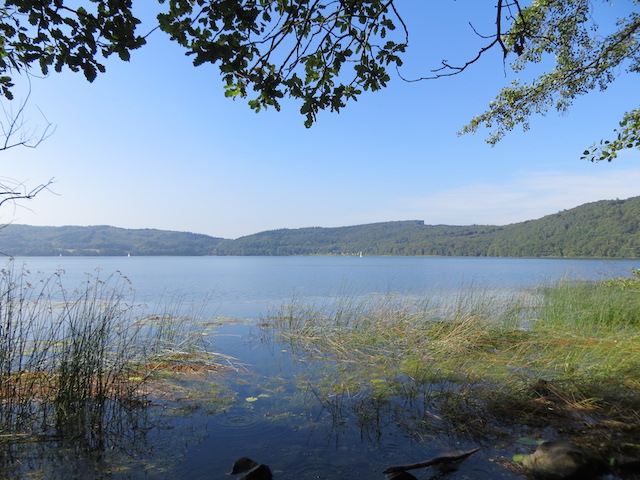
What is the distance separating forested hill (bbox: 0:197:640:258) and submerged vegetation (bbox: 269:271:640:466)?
3358 centimetres

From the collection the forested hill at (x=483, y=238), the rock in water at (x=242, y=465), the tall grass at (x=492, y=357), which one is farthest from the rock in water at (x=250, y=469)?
the forested hill at (x=483, y=238)

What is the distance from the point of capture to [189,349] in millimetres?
6953

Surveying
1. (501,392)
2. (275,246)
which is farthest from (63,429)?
(275,246)

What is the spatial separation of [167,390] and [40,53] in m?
4.34

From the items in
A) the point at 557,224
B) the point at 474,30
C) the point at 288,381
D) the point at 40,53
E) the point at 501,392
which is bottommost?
the point at 288,381

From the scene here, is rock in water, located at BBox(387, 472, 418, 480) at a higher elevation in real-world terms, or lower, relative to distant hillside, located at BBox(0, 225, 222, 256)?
lower

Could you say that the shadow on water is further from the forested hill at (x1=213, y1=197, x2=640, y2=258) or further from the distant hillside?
the distant hillside

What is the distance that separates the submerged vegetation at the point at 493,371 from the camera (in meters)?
3.71

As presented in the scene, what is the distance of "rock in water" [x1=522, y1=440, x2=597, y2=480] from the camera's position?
268 centimetres

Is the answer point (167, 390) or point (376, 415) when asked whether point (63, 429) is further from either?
point (376, 415)

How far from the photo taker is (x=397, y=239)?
12081 cm

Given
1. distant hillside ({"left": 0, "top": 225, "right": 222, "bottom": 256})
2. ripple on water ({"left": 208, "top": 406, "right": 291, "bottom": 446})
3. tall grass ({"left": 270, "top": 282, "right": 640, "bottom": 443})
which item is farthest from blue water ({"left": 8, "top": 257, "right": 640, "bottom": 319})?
distant hillside ({"left": 0, "top": 225, "right": 222, "bottom": 256})

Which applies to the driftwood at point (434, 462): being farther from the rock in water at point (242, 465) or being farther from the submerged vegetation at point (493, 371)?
the rock in water at point (242, 465)

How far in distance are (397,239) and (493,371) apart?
118 m
